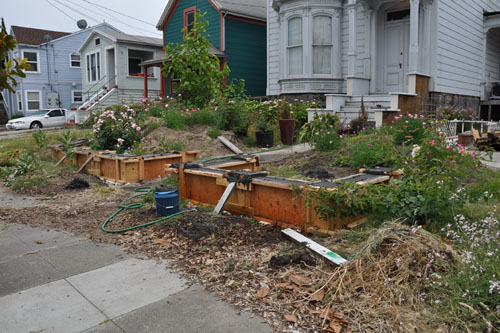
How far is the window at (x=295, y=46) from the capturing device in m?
14.6

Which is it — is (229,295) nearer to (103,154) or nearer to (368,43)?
(103,154)

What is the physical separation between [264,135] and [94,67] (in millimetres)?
21669

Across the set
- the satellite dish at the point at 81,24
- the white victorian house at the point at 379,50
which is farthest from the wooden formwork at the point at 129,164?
the satellite dish at the point at 81,24

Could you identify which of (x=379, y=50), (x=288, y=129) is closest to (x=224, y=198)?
(x=288, y=129)

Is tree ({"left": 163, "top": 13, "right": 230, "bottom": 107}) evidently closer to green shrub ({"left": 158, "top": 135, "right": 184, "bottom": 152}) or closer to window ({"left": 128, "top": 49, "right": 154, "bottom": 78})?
green shrub ({"left": 158, "top": 135, "right": 184, "bottom": 152})

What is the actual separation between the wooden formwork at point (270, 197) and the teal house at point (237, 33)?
47.8 feet

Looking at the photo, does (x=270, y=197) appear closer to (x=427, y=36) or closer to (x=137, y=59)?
(x=427, y=36)

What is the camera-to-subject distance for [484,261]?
9.18ft

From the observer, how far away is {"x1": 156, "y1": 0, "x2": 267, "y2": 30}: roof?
1962cm

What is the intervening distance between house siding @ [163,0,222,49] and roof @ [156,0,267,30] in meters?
0.39

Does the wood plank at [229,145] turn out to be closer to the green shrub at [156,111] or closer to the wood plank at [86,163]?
the green shrub at [156,111]

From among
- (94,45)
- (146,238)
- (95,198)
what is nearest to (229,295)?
(146,238)

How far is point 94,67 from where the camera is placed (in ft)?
95.3

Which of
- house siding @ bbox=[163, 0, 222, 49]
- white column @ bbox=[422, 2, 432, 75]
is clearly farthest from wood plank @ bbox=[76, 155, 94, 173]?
house siding @ bbox=[163, 0, 222, 49]
